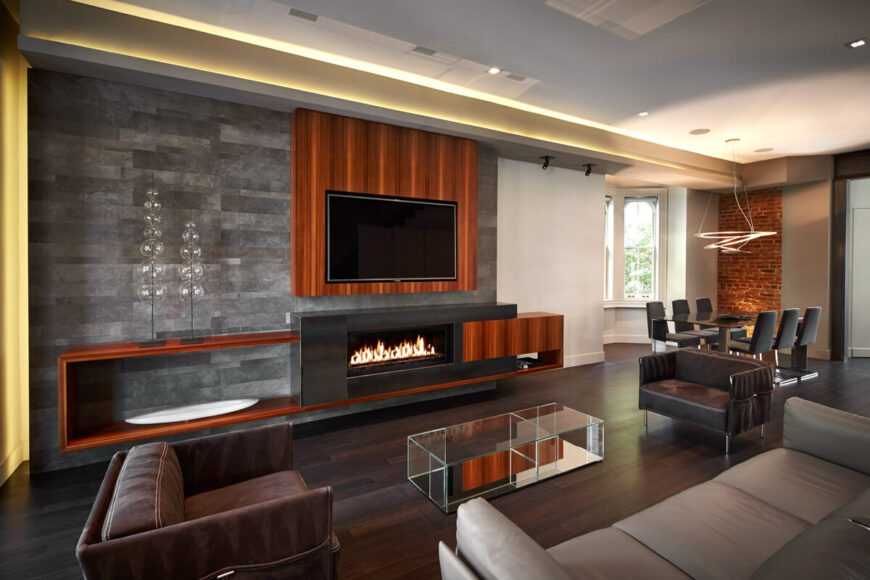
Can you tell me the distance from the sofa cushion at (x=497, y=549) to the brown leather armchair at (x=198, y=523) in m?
0.58

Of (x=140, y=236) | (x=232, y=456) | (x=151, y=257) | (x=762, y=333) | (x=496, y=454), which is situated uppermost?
(x=140, y=236)

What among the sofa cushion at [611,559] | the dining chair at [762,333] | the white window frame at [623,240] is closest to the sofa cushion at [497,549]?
the sofa cushion at [611,559]

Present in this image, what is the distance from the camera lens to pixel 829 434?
2.27 metres

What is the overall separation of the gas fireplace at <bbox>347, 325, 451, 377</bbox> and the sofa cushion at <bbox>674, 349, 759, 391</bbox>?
2.12 meters

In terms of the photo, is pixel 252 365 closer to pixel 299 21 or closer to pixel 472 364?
pixel 472 364

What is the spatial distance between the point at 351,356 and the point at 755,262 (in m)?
7.42

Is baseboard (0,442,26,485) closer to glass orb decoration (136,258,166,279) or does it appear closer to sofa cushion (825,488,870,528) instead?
glass orb decoration (136,258,166,279)

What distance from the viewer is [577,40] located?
3.34 meters

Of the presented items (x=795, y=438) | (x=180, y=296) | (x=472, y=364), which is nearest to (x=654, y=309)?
(x=472, y=364)

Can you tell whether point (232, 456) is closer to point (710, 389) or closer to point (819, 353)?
point (710, 389)

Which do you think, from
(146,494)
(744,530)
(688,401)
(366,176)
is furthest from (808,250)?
(146,494)

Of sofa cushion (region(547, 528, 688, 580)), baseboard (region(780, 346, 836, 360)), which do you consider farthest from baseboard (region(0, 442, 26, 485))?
baseboard (region(780, 346, 836, 360))

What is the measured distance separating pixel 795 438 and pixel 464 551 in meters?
2.20

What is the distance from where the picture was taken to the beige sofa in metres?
1.17
